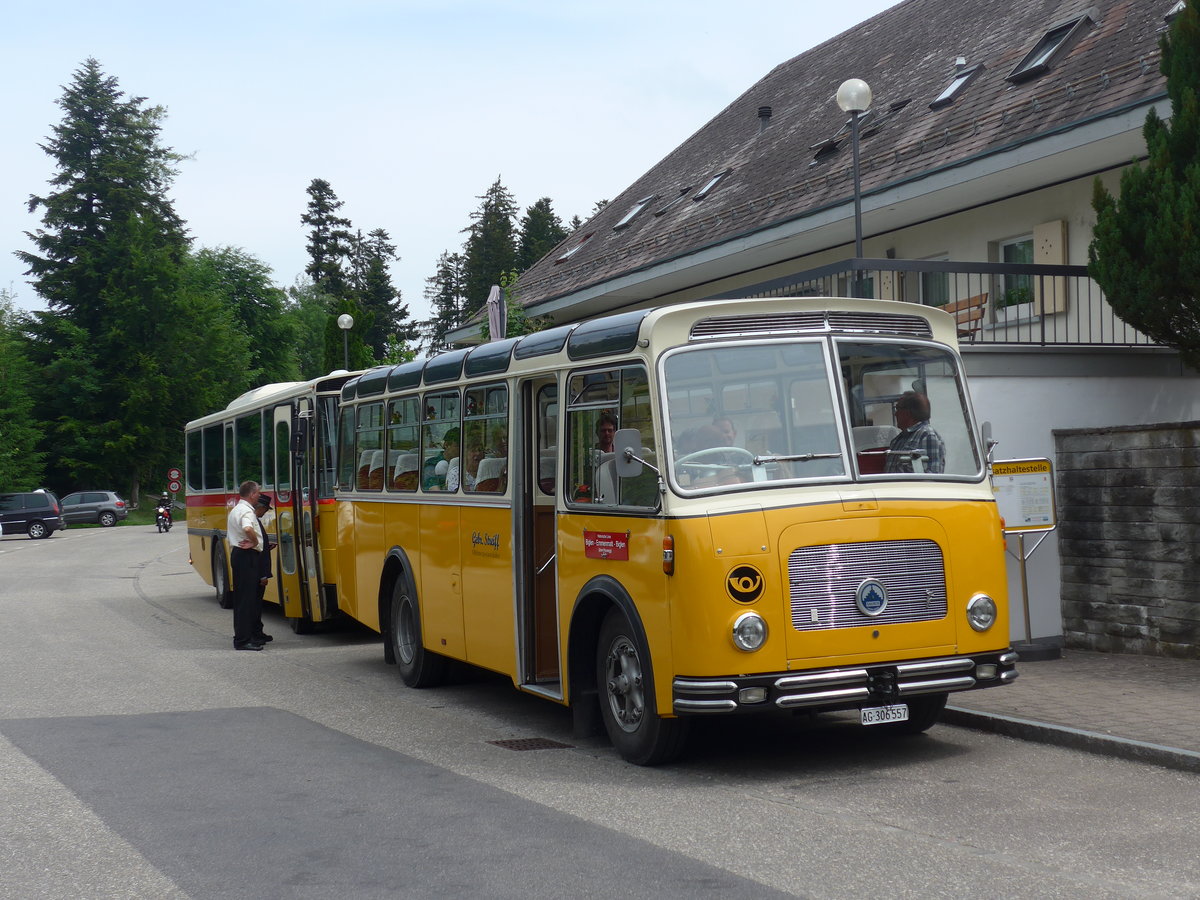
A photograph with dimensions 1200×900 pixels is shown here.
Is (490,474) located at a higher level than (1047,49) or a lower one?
lower

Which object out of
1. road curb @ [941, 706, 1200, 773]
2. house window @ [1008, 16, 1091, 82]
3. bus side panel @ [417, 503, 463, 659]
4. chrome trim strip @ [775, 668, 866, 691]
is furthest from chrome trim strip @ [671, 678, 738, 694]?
house window @ [1008, 16, 1091, 82]

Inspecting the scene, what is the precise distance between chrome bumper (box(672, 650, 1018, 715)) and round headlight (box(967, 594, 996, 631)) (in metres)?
0.25

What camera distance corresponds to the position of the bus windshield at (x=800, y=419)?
25.5ft

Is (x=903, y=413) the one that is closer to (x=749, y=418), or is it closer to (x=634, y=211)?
(x=749, y=418)

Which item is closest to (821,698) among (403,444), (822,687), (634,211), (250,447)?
(822,687)

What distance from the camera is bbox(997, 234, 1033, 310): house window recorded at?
1789cm

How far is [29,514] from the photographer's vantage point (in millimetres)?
51688

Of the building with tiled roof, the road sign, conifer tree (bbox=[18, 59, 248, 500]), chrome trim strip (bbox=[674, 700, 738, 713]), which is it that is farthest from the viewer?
conifer tree (bbox=[18, 59, 248, 500])

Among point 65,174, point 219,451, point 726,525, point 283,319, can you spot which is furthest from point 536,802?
point 283,319

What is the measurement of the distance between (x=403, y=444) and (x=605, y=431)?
164 inches

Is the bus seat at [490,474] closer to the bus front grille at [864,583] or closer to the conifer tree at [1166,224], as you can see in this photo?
the bus front grille at [864,583]

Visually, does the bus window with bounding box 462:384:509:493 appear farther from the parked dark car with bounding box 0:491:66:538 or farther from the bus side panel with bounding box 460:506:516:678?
the parked dark car with bounding box 0:491:66:538

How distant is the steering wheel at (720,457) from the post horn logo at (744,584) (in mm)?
632

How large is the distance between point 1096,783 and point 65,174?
219ft
